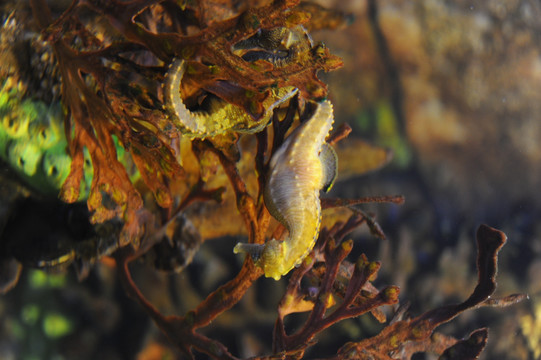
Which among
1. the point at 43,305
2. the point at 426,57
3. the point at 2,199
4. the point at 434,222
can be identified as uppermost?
the point at 2,199

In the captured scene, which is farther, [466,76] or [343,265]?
[466,76]

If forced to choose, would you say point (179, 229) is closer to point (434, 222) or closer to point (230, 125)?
point (230, 125)

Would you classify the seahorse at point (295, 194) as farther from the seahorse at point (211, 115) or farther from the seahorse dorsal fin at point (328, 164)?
the seahorse at point (211, 115)

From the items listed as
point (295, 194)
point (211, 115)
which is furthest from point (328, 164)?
point (211, 115)

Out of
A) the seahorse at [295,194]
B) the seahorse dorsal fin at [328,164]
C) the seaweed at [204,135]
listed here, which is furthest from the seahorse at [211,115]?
the seahorse dorsal fin at [328,164]

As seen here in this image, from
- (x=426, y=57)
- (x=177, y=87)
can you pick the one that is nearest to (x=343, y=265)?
(x=177, y=87)

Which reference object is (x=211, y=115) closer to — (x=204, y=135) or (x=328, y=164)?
(x=204, y=135)

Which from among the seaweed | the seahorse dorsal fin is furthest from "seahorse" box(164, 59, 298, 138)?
the seahorse dorsal fin
